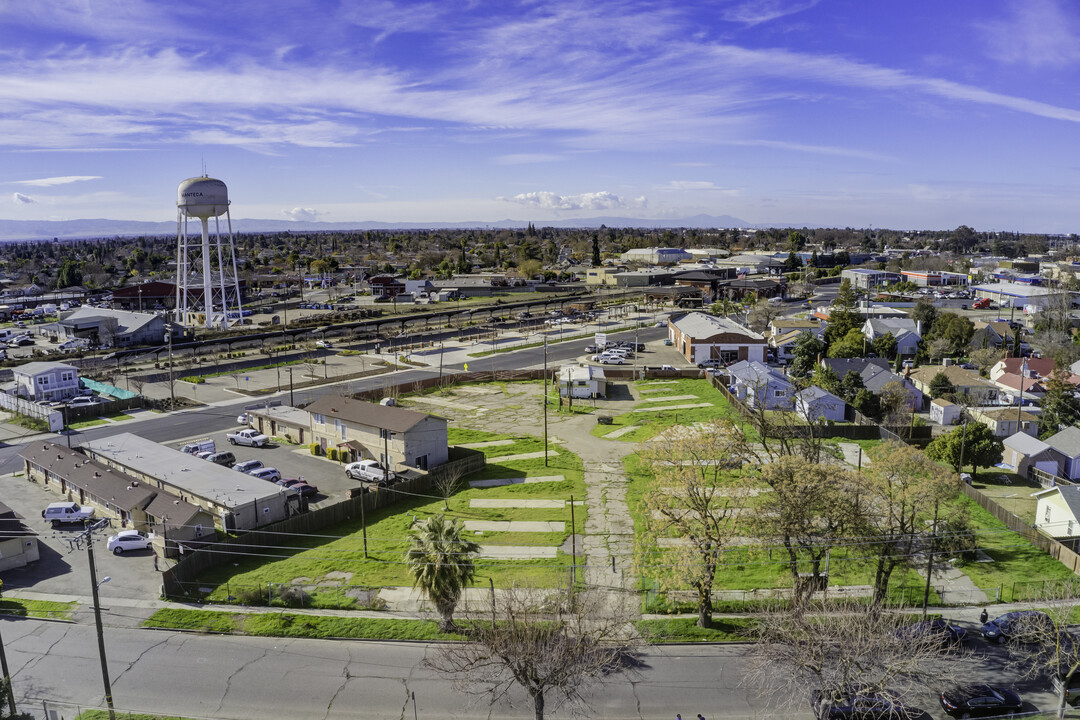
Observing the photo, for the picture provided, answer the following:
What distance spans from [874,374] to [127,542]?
163 feet

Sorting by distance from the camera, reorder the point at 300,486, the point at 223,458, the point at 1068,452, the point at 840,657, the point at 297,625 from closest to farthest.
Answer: the point at 840,657
the point at 297,625
the point at 300,486
the point at 1068,452
the point at 223,458

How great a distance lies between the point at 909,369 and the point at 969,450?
28252 millimetres

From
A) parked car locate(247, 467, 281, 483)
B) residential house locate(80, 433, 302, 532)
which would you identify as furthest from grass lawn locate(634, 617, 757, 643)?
parked car locate(247, 467, 281, 483)

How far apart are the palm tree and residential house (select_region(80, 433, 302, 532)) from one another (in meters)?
11.5

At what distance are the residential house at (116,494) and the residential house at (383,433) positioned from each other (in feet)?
25.3

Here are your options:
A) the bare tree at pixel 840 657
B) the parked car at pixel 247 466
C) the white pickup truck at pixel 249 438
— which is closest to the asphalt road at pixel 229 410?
the white pickup truck at pixel 249 438

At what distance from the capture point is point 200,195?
84.7m

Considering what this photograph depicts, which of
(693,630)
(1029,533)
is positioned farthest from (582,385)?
(693,630)

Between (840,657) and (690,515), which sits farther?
(690,515)

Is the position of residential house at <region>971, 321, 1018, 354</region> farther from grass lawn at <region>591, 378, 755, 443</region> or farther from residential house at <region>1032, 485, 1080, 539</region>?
residential house at <region>1032, 485, 1080, 539</region>

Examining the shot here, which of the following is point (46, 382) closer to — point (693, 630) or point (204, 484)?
point (204, 484)

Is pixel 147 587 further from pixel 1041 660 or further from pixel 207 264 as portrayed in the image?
pixel 207 264

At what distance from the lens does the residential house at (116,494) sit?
29531 mm

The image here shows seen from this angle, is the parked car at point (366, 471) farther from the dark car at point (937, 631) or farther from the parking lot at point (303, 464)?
the dark car at point (937, 631)
